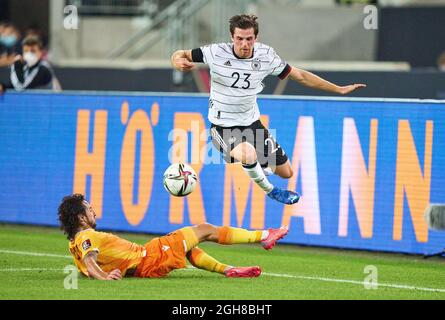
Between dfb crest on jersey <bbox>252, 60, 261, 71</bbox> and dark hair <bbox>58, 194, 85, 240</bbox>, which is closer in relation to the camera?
dark hair <bbox>58, 194, 85, 240</bbox>

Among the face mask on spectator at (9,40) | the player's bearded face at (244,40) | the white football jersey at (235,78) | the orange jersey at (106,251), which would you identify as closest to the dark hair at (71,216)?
the orange jersey at (106,251)

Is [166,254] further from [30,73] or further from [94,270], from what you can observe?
[30,73]

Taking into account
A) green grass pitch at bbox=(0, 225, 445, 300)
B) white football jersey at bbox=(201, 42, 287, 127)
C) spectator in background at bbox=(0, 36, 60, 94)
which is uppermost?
spectator in background at bbox=(0, 36, 60, 94)

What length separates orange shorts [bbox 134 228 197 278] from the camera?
12.2 metres

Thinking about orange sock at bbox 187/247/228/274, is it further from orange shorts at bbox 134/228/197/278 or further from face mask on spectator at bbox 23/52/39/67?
face mask on spectator at bbox 23/52/39/67

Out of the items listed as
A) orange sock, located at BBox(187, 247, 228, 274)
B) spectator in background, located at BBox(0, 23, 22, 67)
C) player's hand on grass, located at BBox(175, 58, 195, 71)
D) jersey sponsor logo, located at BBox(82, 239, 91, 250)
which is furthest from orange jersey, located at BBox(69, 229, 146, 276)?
spectator in background, located at BBox(0, 23, 22, 67)

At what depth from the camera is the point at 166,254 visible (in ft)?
40.0

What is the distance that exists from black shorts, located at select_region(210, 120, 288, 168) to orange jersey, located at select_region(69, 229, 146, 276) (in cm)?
195

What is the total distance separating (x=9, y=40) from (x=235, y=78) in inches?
523

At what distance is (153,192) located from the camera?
1719cm

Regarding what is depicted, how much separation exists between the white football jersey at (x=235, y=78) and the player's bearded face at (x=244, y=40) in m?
0.20
